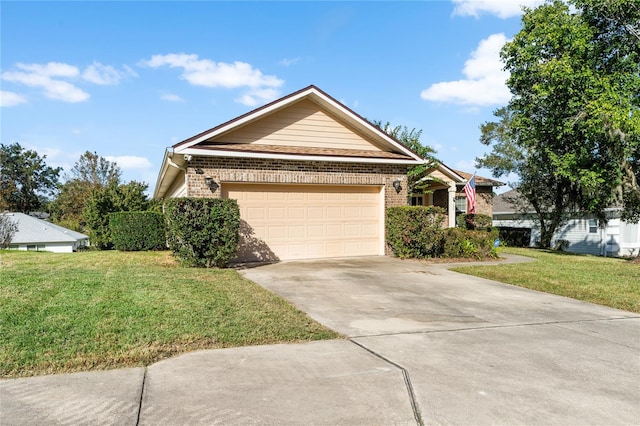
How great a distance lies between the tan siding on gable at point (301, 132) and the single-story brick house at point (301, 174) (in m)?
0.03

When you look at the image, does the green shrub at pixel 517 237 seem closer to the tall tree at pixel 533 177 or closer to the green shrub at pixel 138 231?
the tall tree at pixel 533 177

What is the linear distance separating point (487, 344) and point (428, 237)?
773 centimetres

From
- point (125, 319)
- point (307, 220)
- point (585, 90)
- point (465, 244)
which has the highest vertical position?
point (585, 90)

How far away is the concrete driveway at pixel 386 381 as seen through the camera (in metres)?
3.06

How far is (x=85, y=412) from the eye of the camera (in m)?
3.05

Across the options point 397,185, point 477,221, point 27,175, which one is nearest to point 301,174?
point 397,185

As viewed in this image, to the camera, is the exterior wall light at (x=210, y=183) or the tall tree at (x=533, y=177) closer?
the exterior wall light at (x=210, y=183)

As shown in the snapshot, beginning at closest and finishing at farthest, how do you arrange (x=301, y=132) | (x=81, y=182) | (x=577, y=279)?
1. (x=577, y=279)
2. (x=301, y=132)
3. (x=81, y=182)

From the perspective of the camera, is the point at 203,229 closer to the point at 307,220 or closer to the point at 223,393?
the point at 307,220

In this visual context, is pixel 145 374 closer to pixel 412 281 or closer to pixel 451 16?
pixel 412 281

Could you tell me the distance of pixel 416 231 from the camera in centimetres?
1250

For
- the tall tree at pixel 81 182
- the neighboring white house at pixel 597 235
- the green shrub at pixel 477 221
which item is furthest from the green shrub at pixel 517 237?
the tall tree at pixel 81 182

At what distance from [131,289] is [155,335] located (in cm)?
251

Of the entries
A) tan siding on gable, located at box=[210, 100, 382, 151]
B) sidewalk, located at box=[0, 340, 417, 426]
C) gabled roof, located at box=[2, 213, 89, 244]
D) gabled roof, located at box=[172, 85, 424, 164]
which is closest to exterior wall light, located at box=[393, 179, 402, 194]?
gabled roof, located at box=[172, 85, 424, 164]
